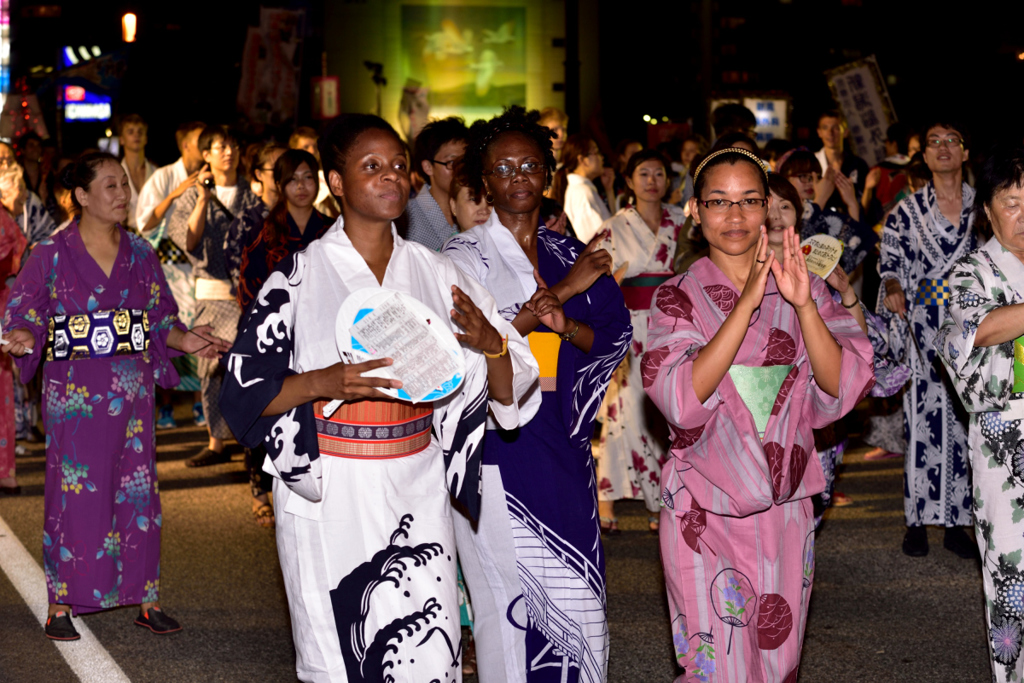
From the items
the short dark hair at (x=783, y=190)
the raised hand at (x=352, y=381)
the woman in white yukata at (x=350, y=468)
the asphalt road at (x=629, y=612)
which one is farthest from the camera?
the short dark hair at (x=783, y=190)

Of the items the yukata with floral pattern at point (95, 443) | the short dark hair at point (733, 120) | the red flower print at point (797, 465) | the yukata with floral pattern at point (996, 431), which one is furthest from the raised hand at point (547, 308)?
the short dark hair at point (733, 120)

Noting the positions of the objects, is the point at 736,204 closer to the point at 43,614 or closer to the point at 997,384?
the point at 997,384

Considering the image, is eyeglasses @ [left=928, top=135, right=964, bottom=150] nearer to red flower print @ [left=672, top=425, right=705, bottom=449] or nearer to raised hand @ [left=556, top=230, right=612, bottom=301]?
raised hand @ [left=556, top=230, right=612, bottom=301]

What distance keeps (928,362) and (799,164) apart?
50.3 inches

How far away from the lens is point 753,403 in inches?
126

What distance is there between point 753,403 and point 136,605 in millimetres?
3311

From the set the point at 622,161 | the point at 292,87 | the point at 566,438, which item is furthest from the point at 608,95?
the point at 566,438

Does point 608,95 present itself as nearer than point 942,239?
No

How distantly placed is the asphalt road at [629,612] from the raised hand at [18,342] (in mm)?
1242

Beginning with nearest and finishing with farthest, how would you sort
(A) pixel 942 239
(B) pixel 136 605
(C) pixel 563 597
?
(C) pixel 563 597
(B) pixel 136 605
(A) pixel 942 239

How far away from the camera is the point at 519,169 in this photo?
12.0ft

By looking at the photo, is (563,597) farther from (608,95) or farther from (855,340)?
(608,95)

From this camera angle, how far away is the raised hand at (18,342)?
4.54 m

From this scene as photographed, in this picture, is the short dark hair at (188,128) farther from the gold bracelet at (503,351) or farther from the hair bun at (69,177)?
the gold bracelet at (503,351)
